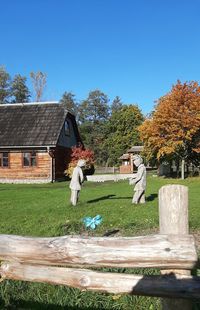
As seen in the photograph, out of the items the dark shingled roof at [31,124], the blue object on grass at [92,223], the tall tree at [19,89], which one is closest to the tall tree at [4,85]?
the tall tree at [19,89]

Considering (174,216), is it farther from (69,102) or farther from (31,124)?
(69,102)

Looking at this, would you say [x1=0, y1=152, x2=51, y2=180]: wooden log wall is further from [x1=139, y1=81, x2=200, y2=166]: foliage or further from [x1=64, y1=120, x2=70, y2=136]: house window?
[x1=139, y1=81, x2=200, y2=166]: foliage

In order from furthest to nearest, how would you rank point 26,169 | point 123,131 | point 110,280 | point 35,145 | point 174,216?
point 123,131 < point 26,169 < point 35,145 < point 110,280 < point 174,216

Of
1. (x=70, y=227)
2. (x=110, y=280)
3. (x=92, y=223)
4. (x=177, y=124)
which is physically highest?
(x=177, y=124)

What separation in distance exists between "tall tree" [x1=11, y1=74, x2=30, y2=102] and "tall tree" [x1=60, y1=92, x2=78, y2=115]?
1467 centimetres

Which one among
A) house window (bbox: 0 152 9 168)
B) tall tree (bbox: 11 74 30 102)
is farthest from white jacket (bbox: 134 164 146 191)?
tall tree (bbox: 11 74 30 102)

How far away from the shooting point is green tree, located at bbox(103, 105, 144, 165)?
2384 inches

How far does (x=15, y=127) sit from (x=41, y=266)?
3294 centimetres

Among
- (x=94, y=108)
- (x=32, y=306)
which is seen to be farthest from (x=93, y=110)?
(x=32, y=306)

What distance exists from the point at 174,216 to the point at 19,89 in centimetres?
7797

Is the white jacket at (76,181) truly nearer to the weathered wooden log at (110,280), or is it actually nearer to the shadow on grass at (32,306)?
the shadow on grass at (32,306)


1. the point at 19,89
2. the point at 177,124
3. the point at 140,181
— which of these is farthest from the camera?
the point at 19,89

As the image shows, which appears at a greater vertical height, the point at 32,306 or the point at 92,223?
the point at 92,223

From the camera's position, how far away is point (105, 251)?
3566 mm
